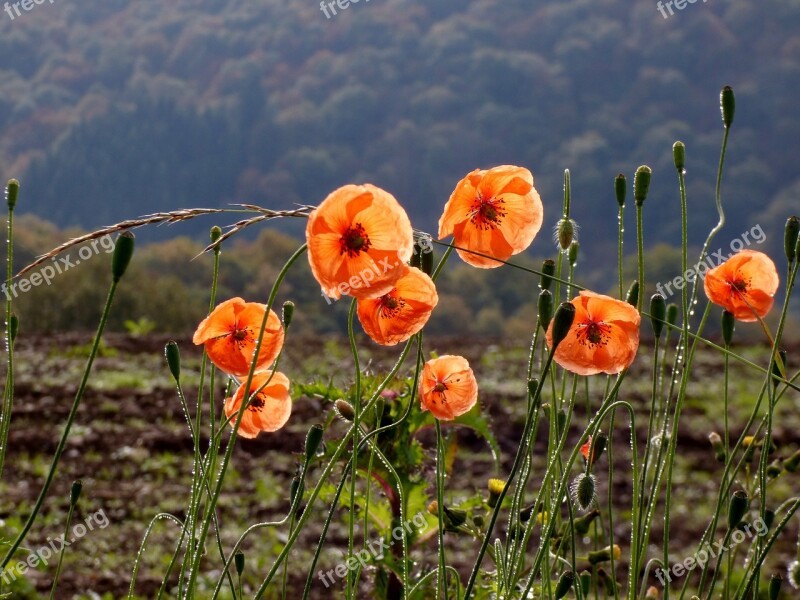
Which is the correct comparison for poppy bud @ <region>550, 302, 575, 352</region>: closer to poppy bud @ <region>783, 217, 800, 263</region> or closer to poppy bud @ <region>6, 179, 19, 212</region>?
poppy bud @ <region>783, 217, 800, 263</region>

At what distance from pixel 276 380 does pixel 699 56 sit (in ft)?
222

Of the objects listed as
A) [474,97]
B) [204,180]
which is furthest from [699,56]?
[204,180]

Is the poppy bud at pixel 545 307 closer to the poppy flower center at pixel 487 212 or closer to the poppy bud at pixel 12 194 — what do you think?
the poppy flower center at pixel 487 212

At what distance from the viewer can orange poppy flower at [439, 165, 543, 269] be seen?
1413 millimetres

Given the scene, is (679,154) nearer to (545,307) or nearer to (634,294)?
(634,294)

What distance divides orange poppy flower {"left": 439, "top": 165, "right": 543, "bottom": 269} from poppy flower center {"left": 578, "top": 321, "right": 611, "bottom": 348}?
0.16 metres

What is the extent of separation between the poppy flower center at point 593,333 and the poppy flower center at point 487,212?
0.21m

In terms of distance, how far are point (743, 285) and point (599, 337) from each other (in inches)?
17.1

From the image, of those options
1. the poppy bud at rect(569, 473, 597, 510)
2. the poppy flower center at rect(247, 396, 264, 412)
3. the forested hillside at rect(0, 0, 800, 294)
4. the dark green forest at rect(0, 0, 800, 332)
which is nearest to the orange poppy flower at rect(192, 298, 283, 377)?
the poppy flower center at rect(247, 396, 264, 412)

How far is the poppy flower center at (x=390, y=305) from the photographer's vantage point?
129cm

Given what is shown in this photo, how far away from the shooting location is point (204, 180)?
202 feet

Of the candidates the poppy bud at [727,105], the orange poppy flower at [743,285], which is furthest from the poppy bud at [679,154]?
the orange poppy flower at [743,285]

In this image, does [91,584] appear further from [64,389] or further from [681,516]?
[64,389]

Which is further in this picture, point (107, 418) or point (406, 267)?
point (107, 418)
